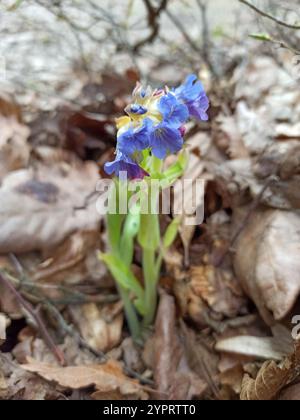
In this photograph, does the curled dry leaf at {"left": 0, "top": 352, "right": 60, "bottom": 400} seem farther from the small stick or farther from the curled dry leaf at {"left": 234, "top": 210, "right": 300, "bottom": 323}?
the curled dry leaf at {"left": 234, "top": 210, "right": 300, "bottom": 323}

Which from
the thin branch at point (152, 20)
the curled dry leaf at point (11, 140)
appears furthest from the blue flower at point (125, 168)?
the thin branch at point (152, 20)

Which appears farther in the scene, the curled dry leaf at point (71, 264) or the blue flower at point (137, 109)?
the curled dry leaf at point (71, 264)

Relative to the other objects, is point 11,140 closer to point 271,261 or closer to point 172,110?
point 172,110

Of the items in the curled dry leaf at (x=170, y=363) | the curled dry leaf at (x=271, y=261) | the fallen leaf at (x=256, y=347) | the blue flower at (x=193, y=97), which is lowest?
the curled dry leaf at (x=170, y=363)

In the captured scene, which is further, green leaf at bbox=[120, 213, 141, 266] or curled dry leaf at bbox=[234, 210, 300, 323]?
green leaf at bbox=[120, 213, 141, 266]

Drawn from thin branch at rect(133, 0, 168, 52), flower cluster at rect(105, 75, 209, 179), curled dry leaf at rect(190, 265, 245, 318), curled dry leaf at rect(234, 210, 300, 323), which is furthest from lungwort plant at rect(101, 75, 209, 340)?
thin branch at rect(133, 0, 168, 52)

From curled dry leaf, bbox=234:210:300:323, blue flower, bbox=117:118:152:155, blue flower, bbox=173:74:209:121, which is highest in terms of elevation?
blue flower, bbox=173:74:209:121

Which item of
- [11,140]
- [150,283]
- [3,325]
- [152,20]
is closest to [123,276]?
[150,283]

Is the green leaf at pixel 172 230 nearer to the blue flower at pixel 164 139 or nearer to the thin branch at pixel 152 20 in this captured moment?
the blue flower at pixel 164 139
